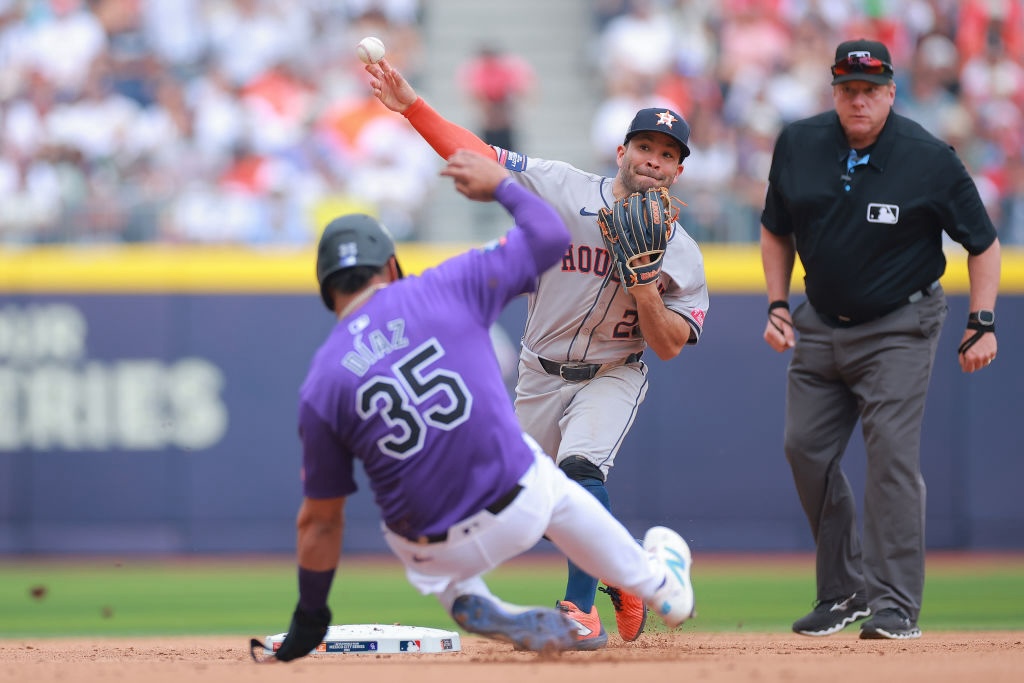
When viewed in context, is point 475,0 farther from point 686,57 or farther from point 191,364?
point 191,364

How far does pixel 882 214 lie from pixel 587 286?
1361mm

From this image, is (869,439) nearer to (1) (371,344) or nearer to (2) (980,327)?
(2) (980,327)

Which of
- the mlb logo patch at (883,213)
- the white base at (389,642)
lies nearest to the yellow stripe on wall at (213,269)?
the mlb logo patch at (883,213)

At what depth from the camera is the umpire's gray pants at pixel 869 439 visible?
5.81m

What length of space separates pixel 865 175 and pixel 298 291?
631 cm

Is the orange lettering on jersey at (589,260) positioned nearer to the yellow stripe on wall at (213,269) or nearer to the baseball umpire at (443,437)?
the baseball umpire at (443,437)

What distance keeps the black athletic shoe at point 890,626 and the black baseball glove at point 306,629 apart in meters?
2.46

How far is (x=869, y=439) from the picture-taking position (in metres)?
5.95

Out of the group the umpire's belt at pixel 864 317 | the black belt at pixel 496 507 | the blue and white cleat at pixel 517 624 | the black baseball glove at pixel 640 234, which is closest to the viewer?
the black belt at pixel 496 507

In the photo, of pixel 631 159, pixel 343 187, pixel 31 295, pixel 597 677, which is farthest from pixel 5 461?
pixel 597 677

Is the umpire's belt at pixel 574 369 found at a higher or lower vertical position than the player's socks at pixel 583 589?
higher

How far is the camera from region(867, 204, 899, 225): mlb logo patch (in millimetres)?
5855

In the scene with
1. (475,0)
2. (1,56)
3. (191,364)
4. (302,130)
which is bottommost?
(191,364)

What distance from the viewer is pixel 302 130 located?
12.8 meters
